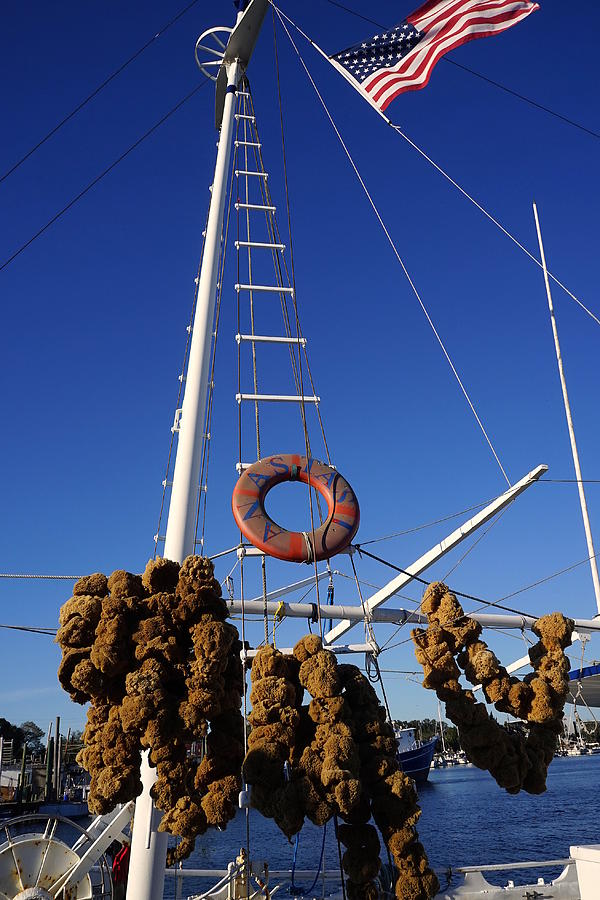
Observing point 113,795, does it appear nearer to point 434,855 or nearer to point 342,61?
point 342,61

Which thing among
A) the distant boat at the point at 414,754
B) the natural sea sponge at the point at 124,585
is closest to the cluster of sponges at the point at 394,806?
the natural sea sponge at the point at 124,585

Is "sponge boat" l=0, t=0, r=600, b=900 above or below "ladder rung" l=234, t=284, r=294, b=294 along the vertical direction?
below

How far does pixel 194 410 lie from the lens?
31.2 ft

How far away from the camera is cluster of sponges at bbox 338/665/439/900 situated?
680 cm

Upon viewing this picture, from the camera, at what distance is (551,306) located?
2452 centimetres

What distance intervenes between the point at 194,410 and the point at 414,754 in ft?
269

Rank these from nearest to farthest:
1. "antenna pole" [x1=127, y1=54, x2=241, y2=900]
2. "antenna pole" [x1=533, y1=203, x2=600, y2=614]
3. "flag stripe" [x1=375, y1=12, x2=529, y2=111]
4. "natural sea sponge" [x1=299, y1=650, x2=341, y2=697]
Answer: "antenna pole" [x1=127, y1=54, x2=241, y2=900] → "natural sea sponge" [x1=299, y1=650, x2=341, y2=697] → "flag stripe" [x1=375, y1=12, x2=529, y2=111] → "antenna pole" [x1=533, y1=203, x2=600, y2=614]

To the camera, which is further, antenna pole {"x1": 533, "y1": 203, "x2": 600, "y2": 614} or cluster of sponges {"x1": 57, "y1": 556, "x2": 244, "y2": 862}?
antenna pole {"x1": 533, "y1": 203, "x2": 600, "y2": 614}

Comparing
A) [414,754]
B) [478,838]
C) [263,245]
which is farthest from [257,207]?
[414,754]

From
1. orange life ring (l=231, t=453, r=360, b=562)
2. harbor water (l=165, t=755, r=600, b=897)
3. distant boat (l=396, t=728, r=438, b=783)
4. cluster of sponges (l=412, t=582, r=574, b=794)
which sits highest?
orange life ring (l=231, t=453, r=360, b=562)

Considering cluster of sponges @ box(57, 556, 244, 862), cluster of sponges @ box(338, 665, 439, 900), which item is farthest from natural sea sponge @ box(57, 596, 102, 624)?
cluster of sponges @ box(338, 665, 439, 900)

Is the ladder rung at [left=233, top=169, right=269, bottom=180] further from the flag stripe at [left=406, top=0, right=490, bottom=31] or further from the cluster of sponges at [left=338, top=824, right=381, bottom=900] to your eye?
the cluster of sponges at [left=338, top=824, right=381, bottom=900]

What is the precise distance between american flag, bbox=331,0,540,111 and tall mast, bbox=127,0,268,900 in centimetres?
223

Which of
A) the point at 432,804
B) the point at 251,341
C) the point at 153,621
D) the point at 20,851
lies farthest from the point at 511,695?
the point at 432,804
